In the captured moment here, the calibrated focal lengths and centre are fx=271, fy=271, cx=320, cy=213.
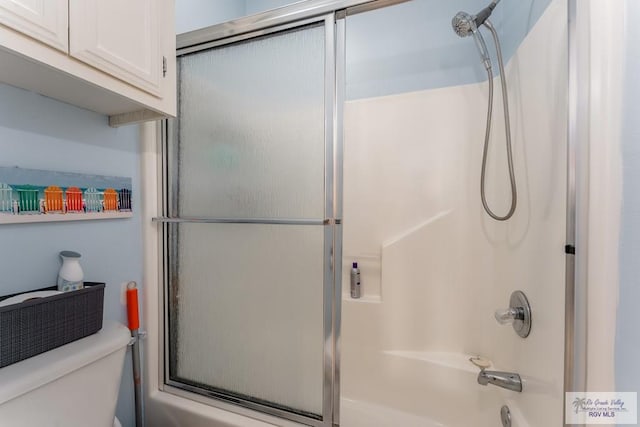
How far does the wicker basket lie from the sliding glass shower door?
0.40 meters

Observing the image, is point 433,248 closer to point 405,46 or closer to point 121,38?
point 405,46

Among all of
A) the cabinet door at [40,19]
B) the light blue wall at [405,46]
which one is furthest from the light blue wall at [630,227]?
the cabinet door at [40,19]

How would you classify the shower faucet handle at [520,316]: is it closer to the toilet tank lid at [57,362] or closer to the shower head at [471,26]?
the shower head at [471,26]

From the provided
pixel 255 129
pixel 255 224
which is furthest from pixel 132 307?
pixel 255 129

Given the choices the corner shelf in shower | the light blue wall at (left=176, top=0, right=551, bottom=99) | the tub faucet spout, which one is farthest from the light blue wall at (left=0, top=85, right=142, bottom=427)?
the tub faucet spout

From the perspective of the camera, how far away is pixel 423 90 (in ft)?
4.95

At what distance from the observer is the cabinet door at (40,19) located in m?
0.54

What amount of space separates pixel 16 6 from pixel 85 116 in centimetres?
44

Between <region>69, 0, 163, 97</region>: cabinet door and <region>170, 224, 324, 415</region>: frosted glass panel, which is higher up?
<region>69, 0, 163, 97</region>: cabinet door

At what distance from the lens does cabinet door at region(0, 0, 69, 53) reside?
54cm

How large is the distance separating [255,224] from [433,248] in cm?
99

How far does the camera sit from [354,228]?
1641mm

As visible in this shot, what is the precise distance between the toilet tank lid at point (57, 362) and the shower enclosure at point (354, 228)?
37cm

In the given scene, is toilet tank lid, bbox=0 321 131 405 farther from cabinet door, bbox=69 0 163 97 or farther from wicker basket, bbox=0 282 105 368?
cabinet door, bbox=69 0 163 97
